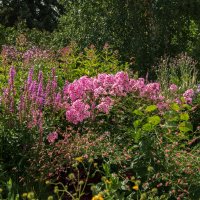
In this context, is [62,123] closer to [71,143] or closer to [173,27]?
[71,143]

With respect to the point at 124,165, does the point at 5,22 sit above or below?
above

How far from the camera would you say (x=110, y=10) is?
532 inches

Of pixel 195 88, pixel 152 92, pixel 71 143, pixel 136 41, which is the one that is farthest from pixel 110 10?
pixel 71 143

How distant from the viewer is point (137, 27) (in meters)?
13.4

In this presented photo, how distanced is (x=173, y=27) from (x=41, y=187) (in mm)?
9986

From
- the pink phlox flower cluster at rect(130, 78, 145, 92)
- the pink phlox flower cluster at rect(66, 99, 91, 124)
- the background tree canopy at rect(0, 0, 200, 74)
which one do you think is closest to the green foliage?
the pink phlox flower cluster at rect(130, 78, 145, 92)

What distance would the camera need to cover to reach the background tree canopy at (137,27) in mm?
13062

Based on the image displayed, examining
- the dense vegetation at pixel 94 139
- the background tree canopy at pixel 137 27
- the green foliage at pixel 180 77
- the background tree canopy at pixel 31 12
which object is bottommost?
the dense vegetation at pixel 94 139

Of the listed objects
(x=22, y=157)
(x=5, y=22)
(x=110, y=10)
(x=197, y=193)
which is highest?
(x=5, y=22)

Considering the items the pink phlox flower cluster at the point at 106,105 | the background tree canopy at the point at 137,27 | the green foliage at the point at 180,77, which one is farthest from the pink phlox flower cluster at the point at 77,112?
the background tree canopy at the point at 137,27

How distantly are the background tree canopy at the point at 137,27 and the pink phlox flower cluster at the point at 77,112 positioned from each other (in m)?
8.04

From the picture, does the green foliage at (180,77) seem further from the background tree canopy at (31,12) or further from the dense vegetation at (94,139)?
the background tree canopy at (31,12)

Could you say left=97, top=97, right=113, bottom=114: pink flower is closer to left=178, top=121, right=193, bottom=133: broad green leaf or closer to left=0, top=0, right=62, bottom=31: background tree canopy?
left=178, top=121, right=193, bottom=133: broad green leaf

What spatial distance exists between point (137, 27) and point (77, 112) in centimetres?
892
